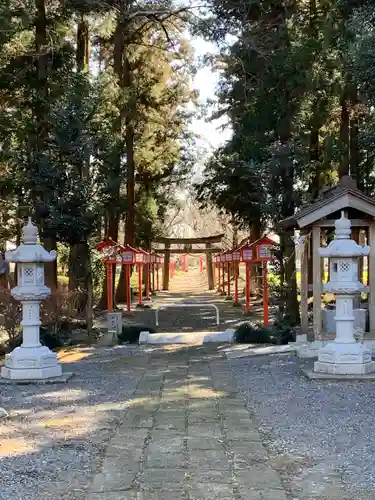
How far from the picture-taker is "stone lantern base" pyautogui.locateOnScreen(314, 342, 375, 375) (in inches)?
288

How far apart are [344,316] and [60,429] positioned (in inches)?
154

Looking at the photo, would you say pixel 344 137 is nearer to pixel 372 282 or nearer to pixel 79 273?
pixel 372 282

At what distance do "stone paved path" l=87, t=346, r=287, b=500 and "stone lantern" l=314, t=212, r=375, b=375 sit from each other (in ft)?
4.29

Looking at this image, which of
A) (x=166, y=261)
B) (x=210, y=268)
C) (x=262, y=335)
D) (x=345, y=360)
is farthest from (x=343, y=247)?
(x=210, y=268)

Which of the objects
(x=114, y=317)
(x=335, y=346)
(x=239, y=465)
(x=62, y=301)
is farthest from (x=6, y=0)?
(x=239, y=465)

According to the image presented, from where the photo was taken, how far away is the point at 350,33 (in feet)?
31.0

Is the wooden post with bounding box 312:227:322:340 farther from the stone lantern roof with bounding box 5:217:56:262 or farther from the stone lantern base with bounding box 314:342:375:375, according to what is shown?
the stone lantern roof with bounding box 5:217:56:262

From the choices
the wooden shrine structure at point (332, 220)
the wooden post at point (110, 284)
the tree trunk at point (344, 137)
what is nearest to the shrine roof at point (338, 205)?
the wooden shrine structure at point (332, 220)

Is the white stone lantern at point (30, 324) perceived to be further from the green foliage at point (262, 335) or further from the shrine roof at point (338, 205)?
the green foliage at point (262, 335)

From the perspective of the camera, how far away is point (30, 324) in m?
7.73

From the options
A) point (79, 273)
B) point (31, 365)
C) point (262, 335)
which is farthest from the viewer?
point (79, 273)

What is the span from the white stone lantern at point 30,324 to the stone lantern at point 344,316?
329 centimetres

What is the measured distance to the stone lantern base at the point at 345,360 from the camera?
24.0 ft

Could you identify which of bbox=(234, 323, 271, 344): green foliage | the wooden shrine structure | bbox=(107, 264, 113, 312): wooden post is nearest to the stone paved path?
the wooden shrine structure
